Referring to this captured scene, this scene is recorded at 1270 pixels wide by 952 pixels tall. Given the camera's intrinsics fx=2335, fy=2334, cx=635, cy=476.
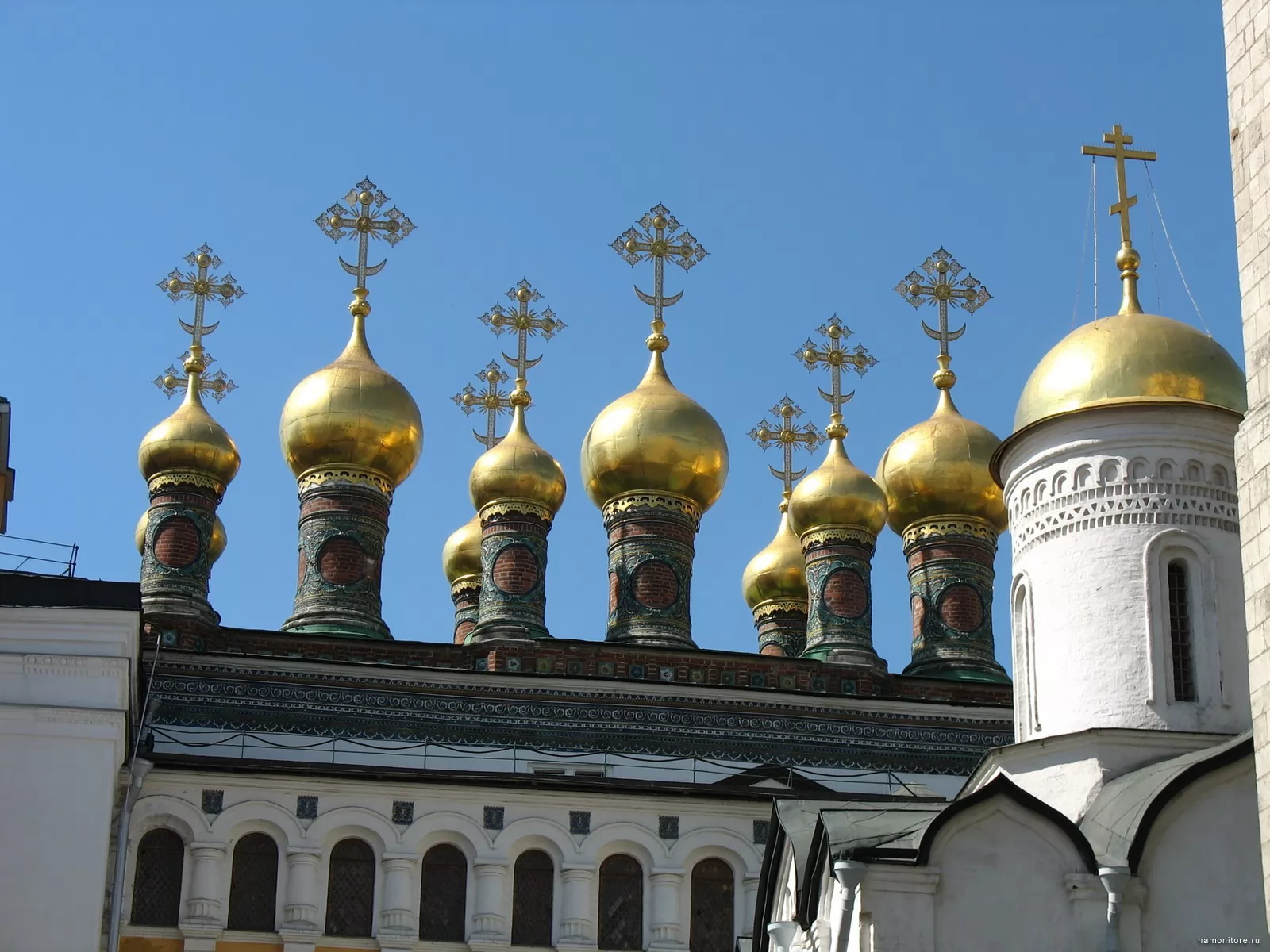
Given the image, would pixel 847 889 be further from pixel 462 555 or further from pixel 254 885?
pixel 462 555

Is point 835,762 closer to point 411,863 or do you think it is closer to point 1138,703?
point 411,863

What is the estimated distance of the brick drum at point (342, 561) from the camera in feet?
89.9

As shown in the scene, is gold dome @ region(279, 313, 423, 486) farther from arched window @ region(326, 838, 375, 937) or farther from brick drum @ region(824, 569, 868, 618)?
arched window @ region(326, 838, 375, 937)

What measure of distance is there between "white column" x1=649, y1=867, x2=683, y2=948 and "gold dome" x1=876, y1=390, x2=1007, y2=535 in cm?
879

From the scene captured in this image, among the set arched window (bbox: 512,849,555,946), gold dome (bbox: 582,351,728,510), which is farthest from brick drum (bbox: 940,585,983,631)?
arched window (bbox: 512,849,555,946)

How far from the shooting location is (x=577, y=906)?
71.3ft

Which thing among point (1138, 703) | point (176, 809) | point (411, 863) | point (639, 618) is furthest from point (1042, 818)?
point (639, 618)

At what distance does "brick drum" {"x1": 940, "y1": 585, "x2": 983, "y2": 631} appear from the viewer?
94.4 ft

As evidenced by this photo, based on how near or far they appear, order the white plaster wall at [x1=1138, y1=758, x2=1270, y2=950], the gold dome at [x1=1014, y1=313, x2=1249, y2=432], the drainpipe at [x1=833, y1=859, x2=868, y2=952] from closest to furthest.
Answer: the drainpipe at [x1=833, y1=859, x2=868, y2=952], the white plaster wall at [x1=1138, y1=758, x2=1270, y2=950], the gold dome at [x1=1014, y1=313, x2=1249, y2=432]

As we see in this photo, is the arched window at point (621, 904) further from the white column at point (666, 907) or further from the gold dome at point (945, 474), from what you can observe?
the gold dome at point (945, 474)

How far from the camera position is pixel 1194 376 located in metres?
17.4

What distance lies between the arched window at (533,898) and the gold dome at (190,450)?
29.0 ft

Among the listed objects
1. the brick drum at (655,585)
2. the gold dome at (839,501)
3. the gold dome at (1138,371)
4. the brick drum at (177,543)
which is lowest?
the gold dome at (1138,371)

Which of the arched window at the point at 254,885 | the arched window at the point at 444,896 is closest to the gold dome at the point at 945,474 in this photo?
the arched window at the point at 444,896
